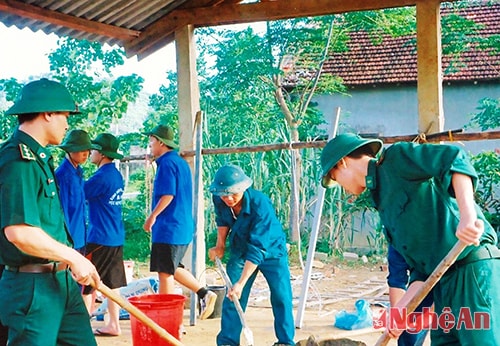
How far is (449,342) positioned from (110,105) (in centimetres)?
973

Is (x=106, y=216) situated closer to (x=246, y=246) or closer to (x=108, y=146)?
(x=108, y=146)

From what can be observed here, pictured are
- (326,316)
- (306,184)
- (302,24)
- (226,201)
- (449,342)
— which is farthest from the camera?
(302,24)

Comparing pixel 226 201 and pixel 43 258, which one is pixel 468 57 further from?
pixel 43 258

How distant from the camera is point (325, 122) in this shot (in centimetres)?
1556

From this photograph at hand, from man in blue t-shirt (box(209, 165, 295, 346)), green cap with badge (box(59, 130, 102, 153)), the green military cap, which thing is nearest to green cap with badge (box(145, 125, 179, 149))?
green cap with badge (box(59, 130, 102, 153))

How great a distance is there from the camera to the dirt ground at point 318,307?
22.2 feet

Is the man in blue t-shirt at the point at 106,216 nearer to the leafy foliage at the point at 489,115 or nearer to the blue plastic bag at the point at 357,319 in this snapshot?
the blue plastic bag at the point at 357,319

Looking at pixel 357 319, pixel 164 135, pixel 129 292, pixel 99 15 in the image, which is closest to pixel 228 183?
pixel 164 135

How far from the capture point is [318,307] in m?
8.62

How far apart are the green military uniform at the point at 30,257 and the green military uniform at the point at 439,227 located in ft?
5.44

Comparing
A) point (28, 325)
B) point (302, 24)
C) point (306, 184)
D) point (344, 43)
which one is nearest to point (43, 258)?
point (28, 325)

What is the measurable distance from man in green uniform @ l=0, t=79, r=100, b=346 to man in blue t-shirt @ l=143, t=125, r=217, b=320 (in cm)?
301

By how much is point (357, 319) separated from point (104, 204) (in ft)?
9.39

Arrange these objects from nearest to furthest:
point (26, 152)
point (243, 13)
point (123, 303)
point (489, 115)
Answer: point (26, 152)
point (123, 303)
point (243, 13)
point (489, 115)
